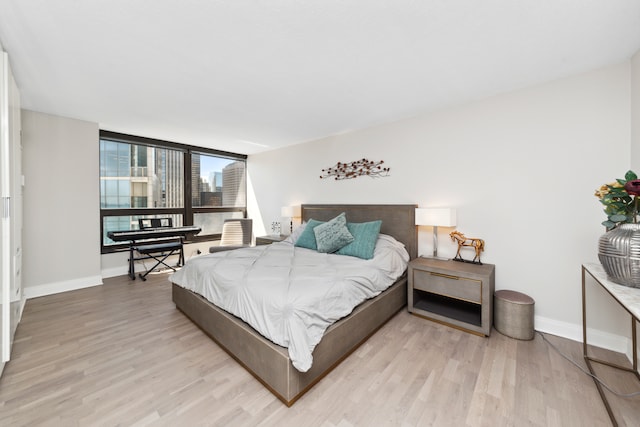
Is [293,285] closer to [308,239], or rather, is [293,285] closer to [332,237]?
[332,237]

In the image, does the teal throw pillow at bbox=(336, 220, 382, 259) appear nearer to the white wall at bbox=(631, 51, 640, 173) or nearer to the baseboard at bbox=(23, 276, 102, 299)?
the white wall at bbox=(631, 51, 640, 173)

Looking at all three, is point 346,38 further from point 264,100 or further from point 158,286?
point 158,286

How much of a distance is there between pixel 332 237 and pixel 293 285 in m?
1.28

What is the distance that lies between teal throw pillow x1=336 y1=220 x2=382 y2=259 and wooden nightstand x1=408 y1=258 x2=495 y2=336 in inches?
19.4

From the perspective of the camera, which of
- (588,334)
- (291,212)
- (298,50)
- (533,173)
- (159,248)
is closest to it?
(298,50)

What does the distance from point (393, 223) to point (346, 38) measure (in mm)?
2279

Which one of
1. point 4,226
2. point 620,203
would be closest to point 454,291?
point 620,203

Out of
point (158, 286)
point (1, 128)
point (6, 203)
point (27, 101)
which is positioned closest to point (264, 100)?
point (1, 128)

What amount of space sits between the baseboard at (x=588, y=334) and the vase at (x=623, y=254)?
1100 millimetres

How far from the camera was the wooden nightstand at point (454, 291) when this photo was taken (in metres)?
2.37

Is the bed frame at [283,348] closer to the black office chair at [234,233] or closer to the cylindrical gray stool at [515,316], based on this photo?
the cylindrical gray stool at [515,316]

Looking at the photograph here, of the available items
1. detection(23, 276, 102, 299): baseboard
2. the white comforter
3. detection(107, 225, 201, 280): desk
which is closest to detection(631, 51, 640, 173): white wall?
the white comforter

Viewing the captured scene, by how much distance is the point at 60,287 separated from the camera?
3.48 metres

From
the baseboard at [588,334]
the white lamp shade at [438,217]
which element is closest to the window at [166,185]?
the white lamp shade at [438,217]
